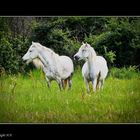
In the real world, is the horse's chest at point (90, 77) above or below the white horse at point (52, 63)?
below

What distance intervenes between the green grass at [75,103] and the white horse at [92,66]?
8 centimetres

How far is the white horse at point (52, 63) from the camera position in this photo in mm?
4543

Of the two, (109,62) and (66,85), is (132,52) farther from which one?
(66,85)

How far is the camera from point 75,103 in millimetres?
4488

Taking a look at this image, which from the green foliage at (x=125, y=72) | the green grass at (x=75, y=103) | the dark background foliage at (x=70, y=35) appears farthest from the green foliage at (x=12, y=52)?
the green foliage at (x=125, y=72)

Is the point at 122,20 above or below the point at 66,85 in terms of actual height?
above

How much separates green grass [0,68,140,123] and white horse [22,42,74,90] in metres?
0.14

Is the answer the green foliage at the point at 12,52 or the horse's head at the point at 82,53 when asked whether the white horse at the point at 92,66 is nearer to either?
the horse's head at the point at 82,53

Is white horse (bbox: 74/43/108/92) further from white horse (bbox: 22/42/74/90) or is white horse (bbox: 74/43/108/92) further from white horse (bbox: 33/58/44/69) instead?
white horse (bbox: 33/58/44/69)

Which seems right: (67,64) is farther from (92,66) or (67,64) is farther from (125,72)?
(125,72)
